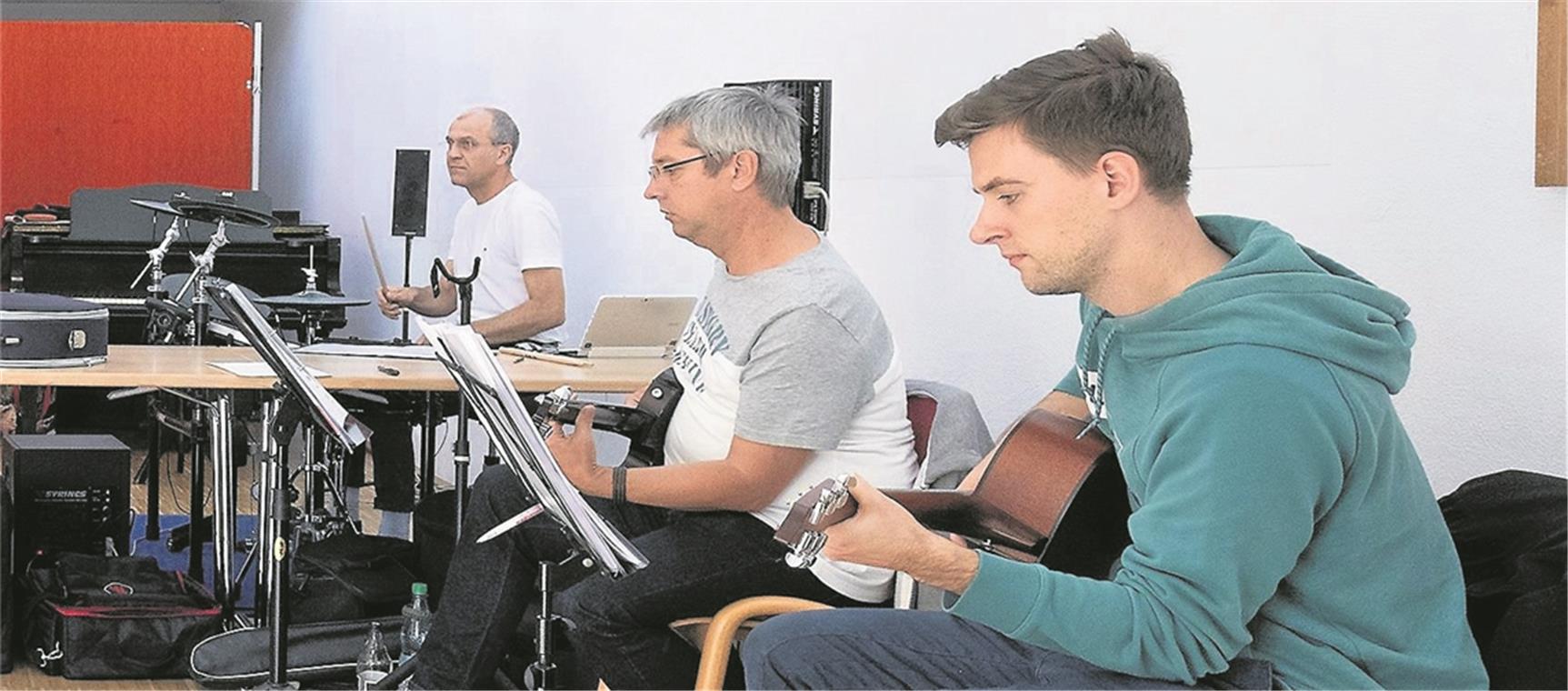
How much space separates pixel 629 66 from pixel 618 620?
9.41 feet

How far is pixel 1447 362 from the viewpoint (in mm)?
2299

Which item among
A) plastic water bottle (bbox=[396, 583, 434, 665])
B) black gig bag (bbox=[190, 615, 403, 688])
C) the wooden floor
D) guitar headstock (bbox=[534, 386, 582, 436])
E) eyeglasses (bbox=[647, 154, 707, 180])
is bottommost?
the wooden floor

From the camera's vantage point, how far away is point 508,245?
466cm

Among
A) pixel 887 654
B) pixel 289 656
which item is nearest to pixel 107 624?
pixel 289 656

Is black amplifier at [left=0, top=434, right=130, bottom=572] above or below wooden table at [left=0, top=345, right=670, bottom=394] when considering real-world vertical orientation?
below

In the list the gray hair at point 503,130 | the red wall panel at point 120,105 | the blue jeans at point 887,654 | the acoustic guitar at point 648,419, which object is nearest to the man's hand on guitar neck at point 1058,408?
the blue jeans at point 887,654

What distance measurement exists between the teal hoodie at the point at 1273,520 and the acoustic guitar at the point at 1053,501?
215mm

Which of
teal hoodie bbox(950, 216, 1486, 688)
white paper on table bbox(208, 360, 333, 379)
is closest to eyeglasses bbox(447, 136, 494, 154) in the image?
white paper on table bbox(208, 360, 333, 379)

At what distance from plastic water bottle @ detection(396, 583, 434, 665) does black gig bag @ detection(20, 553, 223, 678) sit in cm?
45

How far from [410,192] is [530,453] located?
3820mm

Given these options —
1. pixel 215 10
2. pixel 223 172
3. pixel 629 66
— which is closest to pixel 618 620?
pixel 629 66

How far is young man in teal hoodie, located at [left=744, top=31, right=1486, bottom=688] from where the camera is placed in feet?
5.02

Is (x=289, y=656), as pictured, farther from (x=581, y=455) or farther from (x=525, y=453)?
(x=525, y=453)

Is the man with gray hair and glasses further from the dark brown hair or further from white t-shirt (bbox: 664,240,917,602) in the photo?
the dark brown hair
